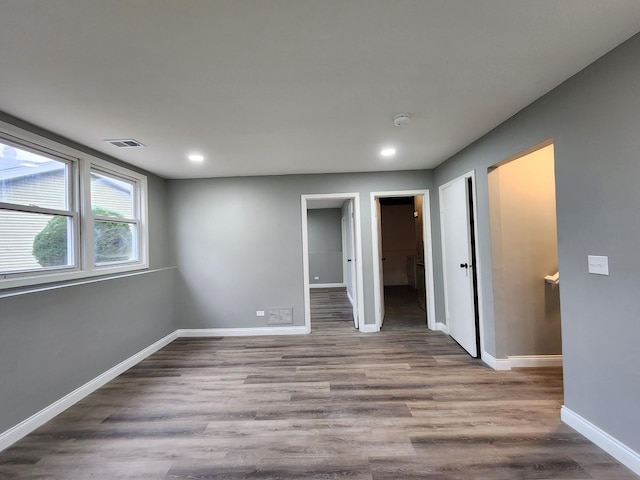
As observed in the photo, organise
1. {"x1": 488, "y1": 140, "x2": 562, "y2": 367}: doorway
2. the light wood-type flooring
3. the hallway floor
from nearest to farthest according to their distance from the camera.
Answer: the light wood-type flooring
{"x1": 488, "y1": 140, "x2": 562, "y2": 367}: doorway
the hallway floor

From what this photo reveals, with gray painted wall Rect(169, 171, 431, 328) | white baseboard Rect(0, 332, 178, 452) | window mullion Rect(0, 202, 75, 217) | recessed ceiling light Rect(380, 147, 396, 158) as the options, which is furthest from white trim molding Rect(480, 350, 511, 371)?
window mullion Rect(0, 202, 75, 217)

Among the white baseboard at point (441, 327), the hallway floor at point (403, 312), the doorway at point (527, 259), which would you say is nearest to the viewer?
the doorway at point (527, 259)

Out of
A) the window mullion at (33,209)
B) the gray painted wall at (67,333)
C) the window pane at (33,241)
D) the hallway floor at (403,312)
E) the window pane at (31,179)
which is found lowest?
the hallway floor at (403,312)

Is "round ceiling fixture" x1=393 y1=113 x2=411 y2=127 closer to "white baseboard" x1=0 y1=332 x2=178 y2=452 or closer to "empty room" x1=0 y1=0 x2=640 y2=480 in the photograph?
"empty room" x1=0 y1=0 x2=640 y2=480

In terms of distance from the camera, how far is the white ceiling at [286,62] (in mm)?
1262

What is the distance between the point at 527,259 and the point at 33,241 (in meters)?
4.46

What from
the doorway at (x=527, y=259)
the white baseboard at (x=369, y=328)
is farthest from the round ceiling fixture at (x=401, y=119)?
the white baseboard at (x=369, y=328)

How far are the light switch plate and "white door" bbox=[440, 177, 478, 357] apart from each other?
133 cm

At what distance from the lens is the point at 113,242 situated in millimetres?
3262

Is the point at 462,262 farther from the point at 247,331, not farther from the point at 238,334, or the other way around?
the point at 238,334

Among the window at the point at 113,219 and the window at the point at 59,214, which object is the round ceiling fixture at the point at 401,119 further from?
the window at the point at 113,219

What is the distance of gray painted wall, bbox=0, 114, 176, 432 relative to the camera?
199cm

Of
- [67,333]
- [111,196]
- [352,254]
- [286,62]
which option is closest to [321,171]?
[352,254]

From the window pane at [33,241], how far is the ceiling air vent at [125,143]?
0.82 metres
